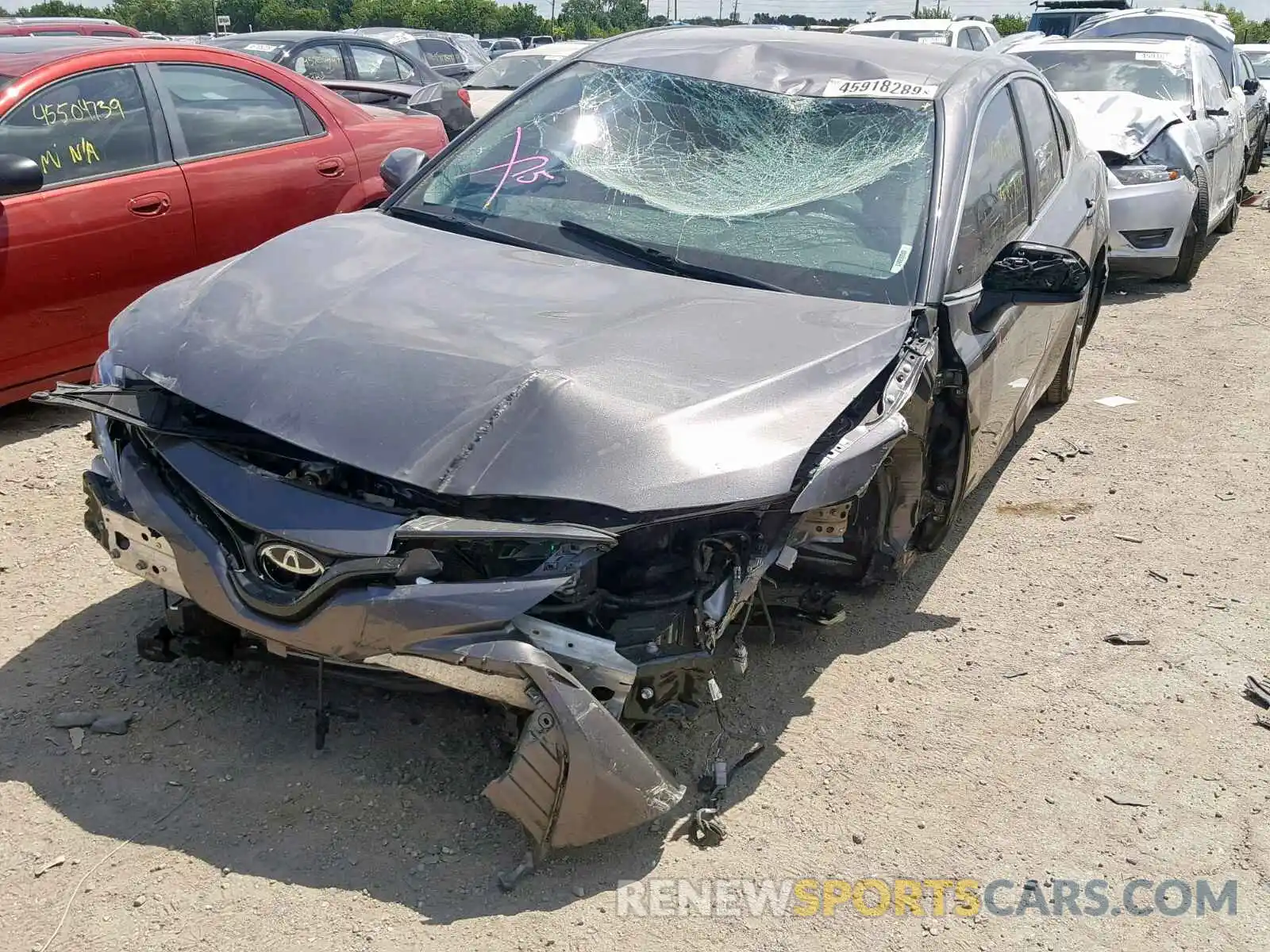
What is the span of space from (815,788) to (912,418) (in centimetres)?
106

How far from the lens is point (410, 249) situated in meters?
3.63

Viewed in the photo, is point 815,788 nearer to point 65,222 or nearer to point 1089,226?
point 1089,226

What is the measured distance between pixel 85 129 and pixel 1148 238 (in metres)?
6.76

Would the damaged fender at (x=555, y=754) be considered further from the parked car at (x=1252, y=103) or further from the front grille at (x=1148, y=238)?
the parked car at (x=1252, y=103)

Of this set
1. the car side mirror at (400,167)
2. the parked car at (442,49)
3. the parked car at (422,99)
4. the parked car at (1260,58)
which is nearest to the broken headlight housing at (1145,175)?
the parked car at (422,99)

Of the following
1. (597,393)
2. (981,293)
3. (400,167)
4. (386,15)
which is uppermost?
(400,167)

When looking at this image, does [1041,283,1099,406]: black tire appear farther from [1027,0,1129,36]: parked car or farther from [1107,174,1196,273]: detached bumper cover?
[1027,0,1129,36]: parked car

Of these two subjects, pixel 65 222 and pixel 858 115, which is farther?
pixel 65 222

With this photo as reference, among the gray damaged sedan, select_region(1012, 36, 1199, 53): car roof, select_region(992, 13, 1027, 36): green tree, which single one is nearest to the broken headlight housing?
select_region(1012, 36, 1199, 53): car roof

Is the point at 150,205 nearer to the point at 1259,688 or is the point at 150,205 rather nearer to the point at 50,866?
the point at 50,866

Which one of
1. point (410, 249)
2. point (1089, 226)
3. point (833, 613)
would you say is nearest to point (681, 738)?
point (833, 613)

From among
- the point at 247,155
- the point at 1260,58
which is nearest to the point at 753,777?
the point at 247,155

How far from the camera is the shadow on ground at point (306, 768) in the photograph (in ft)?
9.12

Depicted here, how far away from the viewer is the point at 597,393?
9.18 feet
